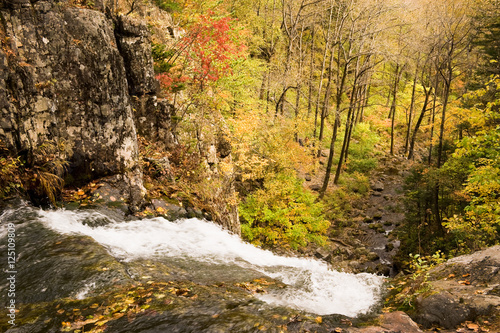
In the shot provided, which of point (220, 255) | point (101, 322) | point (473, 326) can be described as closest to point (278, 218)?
point (220, 255)

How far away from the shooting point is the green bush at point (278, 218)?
1259 cm

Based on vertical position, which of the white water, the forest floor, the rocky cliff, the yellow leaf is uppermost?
the rocky cliff

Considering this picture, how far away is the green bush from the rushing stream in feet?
17.9

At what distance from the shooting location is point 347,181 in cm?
2217

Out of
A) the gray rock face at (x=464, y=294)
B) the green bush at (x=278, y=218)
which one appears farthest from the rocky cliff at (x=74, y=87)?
the green bush at (x=278, y=218)

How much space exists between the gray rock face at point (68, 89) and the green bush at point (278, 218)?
263 inches

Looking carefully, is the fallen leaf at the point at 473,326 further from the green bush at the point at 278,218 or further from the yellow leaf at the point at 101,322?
the green bush at the point at 278,218

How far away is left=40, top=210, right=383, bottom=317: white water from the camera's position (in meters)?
4.95

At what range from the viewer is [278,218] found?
12.6 metres

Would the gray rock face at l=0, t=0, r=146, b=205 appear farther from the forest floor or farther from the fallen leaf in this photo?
the forest floor

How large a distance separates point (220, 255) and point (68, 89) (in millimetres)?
4922

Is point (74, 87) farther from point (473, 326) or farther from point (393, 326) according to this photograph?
point (473, 326)

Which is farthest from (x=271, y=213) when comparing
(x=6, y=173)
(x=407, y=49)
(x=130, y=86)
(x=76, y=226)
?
(x=407, y=49)

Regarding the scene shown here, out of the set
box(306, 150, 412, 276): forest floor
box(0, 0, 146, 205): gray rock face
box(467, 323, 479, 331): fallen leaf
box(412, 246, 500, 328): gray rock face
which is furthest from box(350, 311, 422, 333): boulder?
box(306, 150, 412, 276): forest floor
